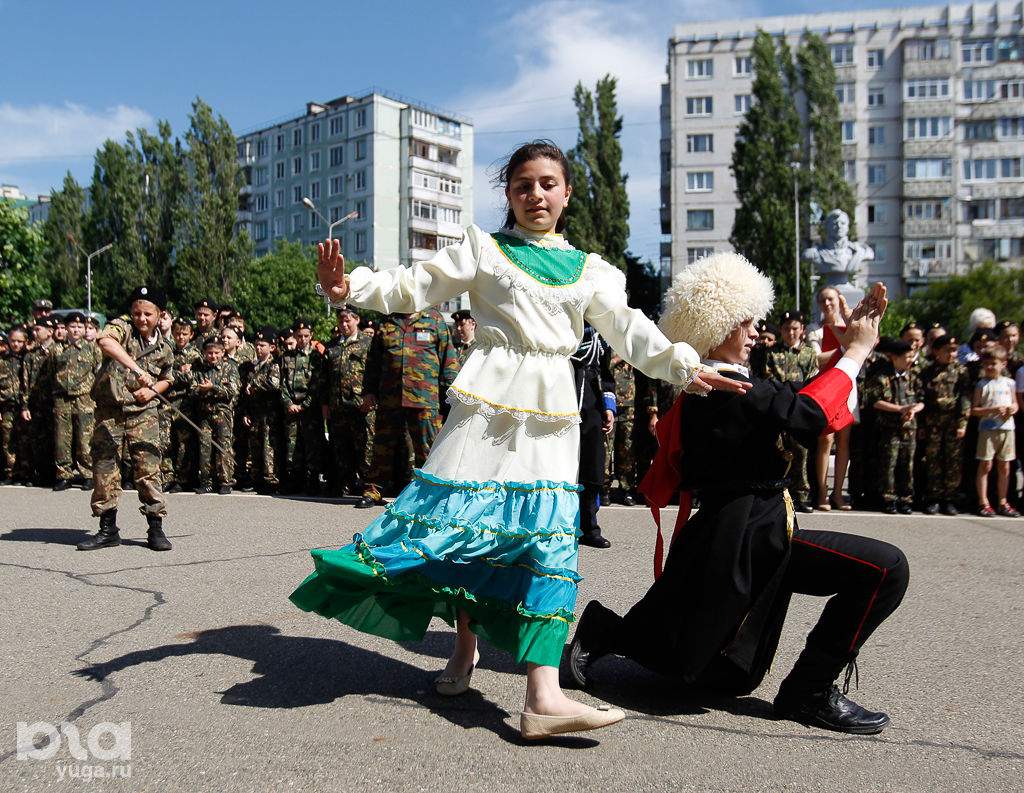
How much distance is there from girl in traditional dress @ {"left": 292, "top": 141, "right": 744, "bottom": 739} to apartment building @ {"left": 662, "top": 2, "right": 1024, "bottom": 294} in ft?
188

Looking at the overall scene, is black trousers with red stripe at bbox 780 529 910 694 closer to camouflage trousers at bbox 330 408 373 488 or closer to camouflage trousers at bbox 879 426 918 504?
camouflage trousers at bbox 879 426 918 504

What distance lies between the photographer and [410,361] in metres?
9.13

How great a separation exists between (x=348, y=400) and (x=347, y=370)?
0.35 metres

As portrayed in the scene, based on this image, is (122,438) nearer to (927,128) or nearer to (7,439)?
(7,439)

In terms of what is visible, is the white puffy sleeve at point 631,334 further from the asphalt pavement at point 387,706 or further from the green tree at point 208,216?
the green tree at point 208,216

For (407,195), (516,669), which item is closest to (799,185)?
(407,195)

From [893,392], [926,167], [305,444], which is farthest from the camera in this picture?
[926,167]

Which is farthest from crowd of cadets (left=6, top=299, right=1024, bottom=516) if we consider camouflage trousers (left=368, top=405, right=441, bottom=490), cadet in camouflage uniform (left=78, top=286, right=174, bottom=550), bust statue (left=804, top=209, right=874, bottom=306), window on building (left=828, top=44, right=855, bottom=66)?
window on building (left=828, top=44, right=855, bottom=66)

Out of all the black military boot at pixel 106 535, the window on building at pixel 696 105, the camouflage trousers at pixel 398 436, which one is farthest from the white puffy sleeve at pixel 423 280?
the window on building at pixel 696 105

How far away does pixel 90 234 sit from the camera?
55.2 metres

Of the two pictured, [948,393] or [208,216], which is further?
[208,216]

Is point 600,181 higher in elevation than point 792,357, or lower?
higher

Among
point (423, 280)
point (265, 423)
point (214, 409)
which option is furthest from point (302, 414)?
point (423, 280)

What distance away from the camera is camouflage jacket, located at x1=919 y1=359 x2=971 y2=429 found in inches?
374
